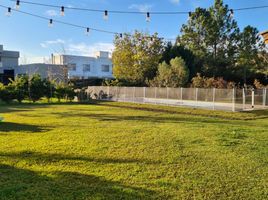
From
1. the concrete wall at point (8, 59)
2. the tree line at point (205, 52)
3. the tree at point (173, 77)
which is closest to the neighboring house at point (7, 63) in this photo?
the concrete wall at point (8, 59)

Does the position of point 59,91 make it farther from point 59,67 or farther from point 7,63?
point 7,63

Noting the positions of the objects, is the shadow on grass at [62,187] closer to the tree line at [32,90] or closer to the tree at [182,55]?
the tree line at [32,90]

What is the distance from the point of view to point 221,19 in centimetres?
2895

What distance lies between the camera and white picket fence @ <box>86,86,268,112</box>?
15.4 meters

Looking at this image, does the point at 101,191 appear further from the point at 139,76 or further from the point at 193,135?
the point at 139,76

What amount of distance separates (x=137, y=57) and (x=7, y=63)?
2242 cm

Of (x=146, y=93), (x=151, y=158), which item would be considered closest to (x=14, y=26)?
(x=146, y=93)

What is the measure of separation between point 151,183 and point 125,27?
27.1 m

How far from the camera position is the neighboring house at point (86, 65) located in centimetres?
4100

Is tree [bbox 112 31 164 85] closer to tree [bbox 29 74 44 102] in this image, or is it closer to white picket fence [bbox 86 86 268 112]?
white picket fence [bbox 86 86 268 112]

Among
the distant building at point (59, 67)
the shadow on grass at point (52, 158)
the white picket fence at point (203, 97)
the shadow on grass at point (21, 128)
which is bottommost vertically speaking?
the shadow on grass at point (52, 158)

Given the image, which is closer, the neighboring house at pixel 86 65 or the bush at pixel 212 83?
the bush at pixel 212 83

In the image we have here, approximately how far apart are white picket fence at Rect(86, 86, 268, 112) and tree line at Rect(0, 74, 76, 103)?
5.08 metres

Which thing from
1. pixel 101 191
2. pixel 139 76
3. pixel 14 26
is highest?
pixel 14 26
